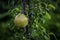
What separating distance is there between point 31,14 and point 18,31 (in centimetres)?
23

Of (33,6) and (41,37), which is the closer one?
Result: (33,6)

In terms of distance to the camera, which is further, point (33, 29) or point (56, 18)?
point (56, 18)

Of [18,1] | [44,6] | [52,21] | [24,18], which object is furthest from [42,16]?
[52,21]

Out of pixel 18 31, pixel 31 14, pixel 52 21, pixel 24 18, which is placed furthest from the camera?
pixel 52 21

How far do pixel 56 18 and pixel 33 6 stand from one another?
1914mm

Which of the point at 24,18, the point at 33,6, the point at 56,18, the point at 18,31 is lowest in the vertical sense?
the point at 24,18

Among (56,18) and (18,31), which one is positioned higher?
(56,18)

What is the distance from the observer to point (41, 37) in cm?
211

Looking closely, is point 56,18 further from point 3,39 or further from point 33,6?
point 33,6

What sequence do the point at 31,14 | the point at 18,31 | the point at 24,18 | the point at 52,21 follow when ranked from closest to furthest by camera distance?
the point at 24,18
the point at 31,14
the point at 18,31
the point at 52,21

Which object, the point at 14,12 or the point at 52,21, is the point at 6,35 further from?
the point at 14,12

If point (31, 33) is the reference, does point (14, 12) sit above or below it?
above

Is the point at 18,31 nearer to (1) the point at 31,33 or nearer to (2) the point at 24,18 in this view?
(1) the point at 31,33

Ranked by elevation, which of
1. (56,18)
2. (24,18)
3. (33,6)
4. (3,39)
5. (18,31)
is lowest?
(24,18)
